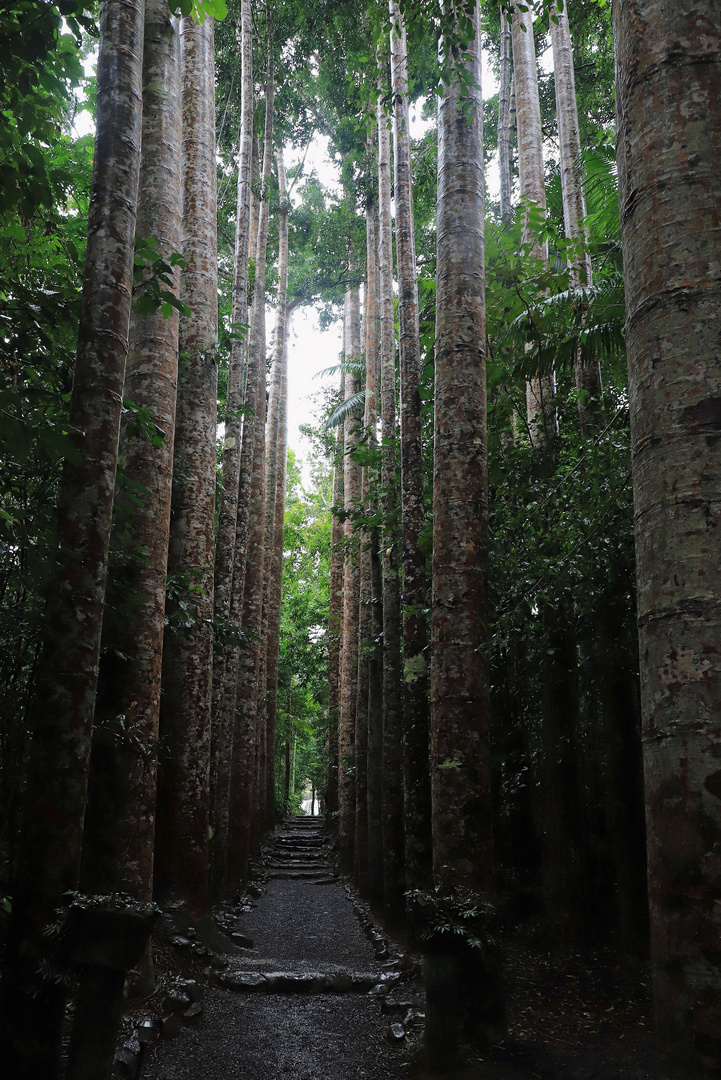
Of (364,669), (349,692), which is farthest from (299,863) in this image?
(364,669)

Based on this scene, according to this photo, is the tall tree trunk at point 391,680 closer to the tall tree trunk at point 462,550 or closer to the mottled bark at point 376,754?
the mottled bark at point 376,754

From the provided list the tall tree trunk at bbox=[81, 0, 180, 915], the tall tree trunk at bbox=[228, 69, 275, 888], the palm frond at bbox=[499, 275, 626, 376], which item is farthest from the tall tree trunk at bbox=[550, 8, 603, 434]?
the tall tree trunk at bbox=[228, 69, 275, 888]

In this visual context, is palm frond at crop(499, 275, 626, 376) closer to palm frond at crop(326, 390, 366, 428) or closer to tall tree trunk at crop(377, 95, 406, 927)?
tall tree trunk at crop(377, 95, 406, 927)

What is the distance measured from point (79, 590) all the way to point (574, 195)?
8.01 metres

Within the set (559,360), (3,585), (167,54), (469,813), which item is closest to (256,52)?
(167,54)

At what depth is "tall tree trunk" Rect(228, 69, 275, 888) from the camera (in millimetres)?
11500

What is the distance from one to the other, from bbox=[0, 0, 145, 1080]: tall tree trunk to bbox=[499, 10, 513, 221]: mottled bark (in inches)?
349

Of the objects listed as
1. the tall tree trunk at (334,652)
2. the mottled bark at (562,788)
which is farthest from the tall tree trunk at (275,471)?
the mottled bark at (562,788)

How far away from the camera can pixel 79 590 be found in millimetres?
3014

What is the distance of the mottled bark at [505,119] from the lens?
467 inches

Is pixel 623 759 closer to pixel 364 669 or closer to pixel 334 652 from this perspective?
pixel 364 669

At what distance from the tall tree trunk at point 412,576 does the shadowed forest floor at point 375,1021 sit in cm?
112

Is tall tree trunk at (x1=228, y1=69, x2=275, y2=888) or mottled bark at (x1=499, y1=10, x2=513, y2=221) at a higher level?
mottled bark at (x1=499, y1=10, x2=513, y2=221)

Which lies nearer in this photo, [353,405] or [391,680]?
[391,680]
